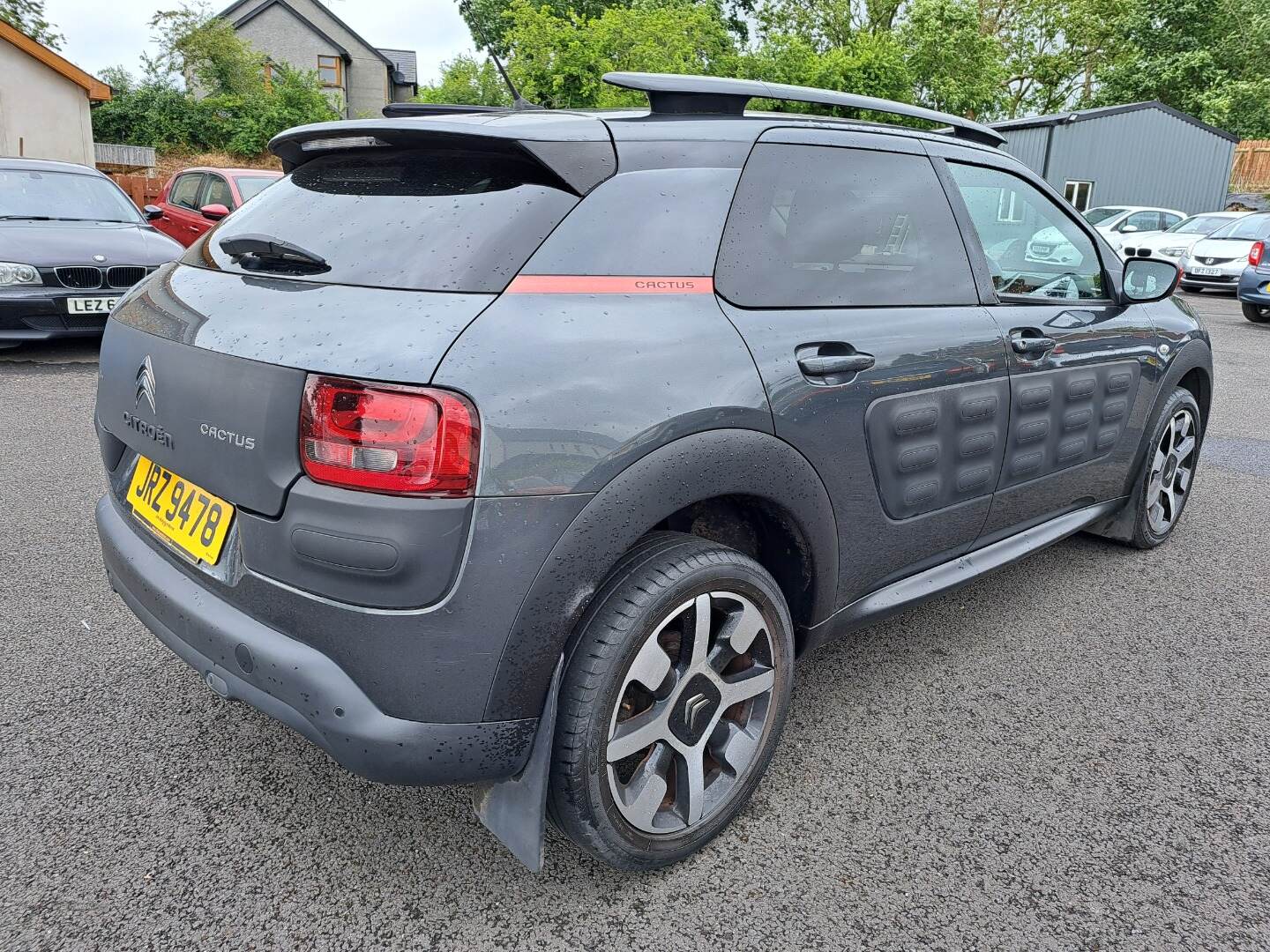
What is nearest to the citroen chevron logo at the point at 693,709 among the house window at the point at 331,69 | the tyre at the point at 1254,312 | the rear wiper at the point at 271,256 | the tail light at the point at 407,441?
the tail light at the point at 407,441

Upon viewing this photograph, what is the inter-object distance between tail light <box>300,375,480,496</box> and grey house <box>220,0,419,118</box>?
43342 mm

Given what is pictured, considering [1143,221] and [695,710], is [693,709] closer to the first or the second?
[695,710]

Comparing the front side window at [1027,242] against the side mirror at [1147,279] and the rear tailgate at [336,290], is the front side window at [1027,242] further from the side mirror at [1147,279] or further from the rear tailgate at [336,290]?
the rear tailgate at [336,290]

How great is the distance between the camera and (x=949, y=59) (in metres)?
30.2

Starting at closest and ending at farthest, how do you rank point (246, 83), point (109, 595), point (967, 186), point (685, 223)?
point (685, 223) → point (967, 186) → point (109, 595) → point (246, 83)

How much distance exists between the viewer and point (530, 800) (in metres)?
1.88

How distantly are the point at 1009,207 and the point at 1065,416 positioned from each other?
→ 75 cm

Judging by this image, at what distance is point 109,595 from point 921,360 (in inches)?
117

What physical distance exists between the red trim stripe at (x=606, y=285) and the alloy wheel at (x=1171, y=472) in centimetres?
283

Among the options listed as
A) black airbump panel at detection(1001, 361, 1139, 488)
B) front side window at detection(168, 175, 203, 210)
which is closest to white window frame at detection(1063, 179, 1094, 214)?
front side window at detection(168, 175, 203, 210)

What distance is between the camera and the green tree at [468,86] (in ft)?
136

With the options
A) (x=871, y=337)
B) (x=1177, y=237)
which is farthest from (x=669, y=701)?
(x=1177, y=237)

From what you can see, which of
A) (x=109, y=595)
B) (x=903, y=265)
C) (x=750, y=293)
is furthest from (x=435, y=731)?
(x=109, y=595)

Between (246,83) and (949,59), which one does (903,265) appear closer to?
(949,59)
